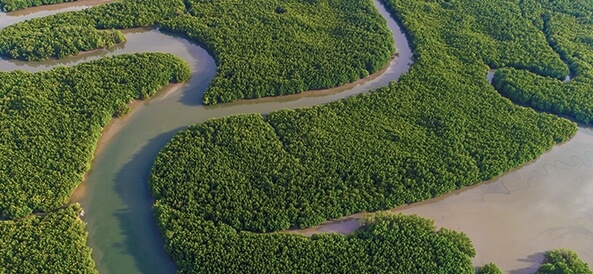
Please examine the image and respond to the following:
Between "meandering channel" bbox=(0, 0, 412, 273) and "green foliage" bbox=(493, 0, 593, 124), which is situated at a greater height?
"green foliage" bbox=(493, 0, 593, 124)

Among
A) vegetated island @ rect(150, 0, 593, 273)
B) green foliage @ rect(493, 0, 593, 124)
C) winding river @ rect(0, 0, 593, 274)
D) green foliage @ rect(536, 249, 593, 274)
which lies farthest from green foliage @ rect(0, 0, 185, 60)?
green foliage @ rect(536, 249, 593, 274)

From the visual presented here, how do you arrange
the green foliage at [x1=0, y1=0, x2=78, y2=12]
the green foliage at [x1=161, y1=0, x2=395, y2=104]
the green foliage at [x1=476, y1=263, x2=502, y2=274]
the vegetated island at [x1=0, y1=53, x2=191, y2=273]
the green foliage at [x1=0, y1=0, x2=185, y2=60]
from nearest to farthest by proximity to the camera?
the vegetated island at [x1=0, y1=53, x2=191, y2=273], the green foliage at [x1=476, y1=263, x2=502, y2=274], the green foliage at [x1=161, y1=0, x2=395, y2=104], the green foliage at [x1=0, y1=0, x2=185, y2=60], the green foliage at [x1=0, y1=0, x2=78, y2=12]

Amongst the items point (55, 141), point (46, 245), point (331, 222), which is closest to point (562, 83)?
point (331, 222)

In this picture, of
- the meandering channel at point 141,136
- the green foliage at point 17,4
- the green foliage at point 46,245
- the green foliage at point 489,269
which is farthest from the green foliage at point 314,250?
the green foliage at point 17,4

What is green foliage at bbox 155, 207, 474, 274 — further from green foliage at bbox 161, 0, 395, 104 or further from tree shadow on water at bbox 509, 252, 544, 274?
green foliage at bbox 161, 0, 395, 104

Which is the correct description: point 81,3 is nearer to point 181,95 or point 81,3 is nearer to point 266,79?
point 181,95

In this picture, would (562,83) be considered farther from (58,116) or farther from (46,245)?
(46,245)

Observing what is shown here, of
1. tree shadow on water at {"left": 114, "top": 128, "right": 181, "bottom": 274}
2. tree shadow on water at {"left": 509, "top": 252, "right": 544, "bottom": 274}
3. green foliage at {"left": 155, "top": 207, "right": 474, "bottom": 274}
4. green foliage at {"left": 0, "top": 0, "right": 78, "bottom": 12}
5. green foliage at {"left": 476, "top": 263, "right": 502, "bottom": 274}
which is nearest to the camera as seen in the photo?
green foliage at {"left": 155, "top": 207, "right": 474, "bottom": 274}
